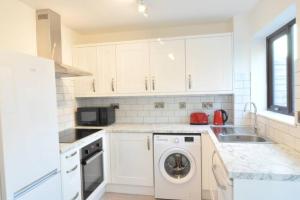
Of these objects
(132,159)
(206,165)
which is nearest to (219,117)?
(206,165)

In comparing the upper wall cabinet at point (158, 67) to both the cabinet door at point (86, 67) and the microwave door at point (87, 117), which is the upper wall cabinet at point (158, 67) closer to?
→ the cabinet door at point (86, 67)

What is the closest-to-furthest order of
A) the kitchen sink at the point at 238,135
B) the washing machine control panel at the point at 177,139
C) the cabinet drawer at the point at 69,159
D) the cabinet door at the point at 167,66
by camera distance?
1. the cabinet drawer at the point at 69,159
2. the kitchen sink at the point at 238,135
3. the washing machine control panel at the point at 177,139
4. the cabinet door at the point at 167,66

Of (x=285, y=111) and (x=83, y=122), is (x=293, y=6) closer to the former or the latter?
A: (x=285, y=111)

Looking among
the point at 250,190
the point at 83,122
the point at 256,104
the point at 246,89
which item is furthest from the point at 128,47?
the point at 250,190

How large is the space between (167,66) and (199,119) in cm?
86

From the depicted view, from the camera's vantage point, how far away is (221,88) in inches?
110

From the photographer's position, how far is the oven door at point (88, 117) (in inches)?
120

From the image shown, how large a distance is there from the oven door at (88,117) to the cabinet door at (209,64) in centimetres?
136

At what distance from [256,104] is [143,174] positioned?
5.67 ft

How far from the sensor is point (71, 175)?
2.07m

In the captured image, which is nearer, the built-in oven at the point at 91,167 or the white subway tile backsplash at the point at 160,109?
the built-in oven at the point at 91,167

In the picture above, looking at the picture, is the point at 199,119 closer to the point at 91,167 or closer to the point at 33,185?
the point at 91,167

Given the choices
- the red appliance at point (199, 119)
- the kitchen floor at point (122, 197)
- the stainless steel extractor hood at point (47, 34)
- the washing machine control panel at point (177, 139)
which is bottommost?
the kitchen floor at point (122, 197)

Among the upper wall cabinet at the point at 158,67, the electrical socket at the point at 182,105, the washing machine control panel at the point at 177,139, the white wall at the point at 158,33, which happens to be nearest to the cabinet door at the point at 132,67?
the upper wall cabinet at the point at 158,67
